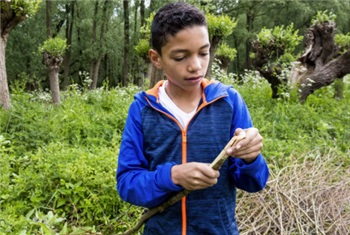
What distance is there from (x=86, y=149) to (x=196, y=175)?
280 cm

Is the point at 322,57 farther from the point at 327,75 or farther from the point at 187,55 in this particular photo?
the point at 187,55

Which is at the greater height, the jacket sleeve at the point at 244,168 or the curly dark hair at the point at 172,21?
the curly dark hair at the point at 172,21

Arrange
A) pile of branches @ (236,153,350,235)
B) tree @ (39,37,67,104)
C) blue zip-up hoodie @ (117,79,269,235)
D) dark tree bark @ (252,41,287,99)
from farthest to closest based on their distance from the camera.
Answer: tree @ (39,37,67,104), dark tree bark @ (252,41,287,99), pile of branches @ (236,153,350,235), blue zip-up hoodie @ (117,79,269,235)

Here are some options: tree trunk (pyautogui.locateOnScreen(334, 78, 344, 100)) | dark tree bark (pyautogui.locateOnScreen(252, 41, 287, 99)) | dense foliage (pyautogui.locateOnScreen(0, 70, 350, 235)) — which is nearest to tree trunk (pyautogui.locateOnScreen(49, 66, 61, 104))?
dense foliage (pyautogui.locateOnScreen(0, 70, 350, 235))

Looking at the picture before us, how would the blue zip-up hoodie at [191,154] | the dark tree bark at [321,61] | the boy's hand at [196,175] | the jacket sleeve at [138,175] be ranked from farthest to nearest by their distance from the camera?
the dark tree bark at [321,61] < the blue zip-up hoodie at [191,154] < the jacket sleeve at [138,175] < the boy's hand at [196,175]

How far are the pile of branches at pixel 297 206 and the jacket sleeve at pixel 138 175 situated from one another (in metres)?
1.52

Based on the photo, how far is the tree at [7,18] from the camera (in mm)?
4953

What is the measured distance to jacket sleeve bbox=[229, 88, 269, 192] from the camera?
3.79 ft

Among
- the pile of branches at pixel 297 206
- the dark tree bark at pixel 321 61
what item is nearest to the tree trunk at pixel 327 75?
the dark tree bark at pixel 321 61

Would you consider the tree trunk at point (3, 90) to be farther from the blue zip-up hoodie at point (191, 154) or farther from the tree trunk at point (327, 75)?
the blue zip-up hoodie at point (191, 154)

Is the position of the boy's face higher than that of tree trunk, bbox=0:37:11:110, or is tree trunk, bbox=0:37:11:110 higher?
the boy's face

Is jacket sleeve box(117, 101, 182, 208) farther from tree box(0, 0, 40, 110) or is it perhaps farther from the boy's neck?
tree box(0, 0, 40, 110)

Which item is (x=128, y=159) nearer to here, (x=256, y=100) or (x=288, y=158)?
(x=288, y=158)

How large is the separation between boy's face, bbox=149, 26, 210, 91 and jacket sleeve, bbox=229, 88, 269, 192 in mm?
169
